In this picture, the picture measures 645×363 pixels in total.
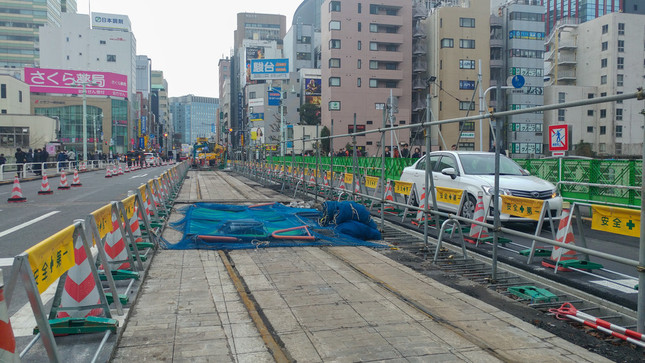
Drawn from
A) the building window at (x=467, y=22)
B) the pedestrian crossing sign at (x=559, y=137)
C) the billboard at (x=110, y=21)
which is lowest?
the pedestrian crossing sign at (x=559, y=137)

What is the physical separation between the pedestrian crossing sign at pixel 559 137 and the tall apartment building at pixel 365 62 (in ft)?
168

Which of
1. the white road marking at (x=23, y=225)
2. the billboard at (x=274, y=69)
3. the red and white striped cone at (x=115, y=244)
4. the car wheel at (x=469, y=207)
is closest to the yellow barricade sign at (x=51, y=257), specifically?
the red and white striped cone at (x=115, y=244)

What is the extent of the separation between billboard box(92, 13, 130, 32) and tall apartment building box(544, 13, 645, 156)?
111236mm

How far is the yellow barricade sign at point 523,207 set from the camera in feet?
27.1

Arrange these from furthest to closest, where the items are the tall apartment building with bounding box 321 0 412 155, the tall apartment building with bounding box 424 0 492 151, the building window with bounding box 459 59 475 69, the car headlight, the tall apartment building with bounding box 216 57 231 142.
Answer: the tall apartment building with bounding box 216 57 231 142
the tall apartment building with bounding box 321 0 412 155
the building window with bounding box 459 59 475 69
the tall apartment building with bounding box 424 0 492 151
the car headlight

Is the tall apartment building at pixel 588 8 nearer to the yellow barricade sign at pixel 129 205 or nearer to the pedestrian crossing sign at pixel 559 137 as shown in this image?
the pedestrian crossing sign at pixel 559 137

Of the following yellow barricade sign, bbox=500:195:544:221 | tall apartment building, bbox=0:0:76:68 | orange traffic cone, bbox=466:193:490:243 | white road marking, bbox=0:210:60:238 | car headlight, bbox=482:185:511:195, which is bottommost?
white road marking, bbox=0:210:60:238

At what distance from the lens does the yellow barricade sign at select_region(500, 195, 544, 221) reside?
27.1ft

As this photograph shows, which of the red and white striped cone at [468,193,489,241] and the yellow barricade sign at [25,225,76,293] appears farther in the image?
the red and white striped cone at [468,193,489,241]

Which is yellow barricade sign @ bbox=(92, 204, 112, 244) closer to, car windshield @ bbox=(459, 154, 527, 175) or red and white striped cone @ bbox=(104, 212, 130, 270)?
red and white striped cone @ bbox=(104, 212, 130, 270)

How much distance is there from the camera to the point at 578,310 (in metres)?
5.21

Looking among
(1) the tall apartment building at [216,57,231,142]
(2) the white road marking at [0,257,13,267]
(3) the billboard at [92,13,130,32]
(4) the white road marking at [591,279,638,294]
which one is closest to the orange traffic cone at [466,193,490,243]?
(4) the white road marking at [591,279,638,294]

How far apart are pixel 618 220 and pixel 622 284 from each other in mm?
1172

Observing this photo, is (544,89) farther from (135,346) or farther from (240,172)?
(135,346)
